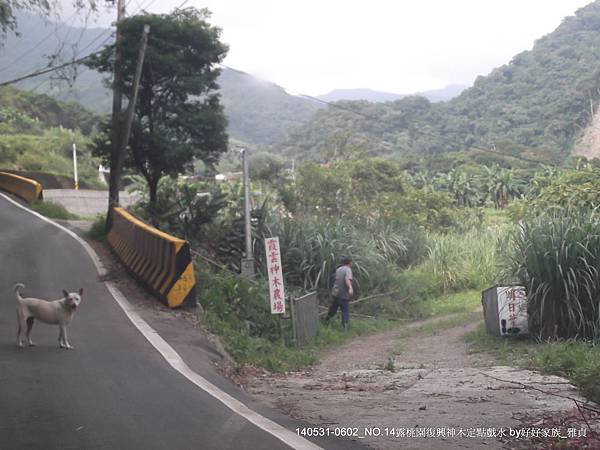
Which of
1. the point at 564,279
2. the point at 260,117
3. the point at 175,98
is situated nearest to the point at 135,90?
the point at 175,98

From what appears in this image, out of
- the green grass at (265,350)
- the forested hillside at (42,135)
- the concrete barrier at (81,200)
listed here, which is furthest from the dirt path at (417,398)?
the forested hillside at (42,135)

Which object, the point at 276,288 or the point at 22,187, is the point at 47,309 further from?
the point at 22,187

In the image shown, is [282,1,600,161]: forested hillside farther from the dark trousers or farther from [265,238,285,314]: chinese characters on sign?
[265,238,285,314]: chinese characters on sign

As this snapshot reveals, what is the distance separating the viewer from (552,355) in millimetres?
11172

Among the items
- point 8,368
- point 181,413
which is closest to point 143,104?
point 8,368

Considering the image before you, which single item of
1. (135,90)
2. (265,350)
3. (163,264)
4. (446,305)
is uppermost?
(135,90)

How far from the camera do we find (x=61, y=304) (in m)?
9.62

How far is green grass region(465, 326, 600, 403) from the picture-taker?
28.3 feet

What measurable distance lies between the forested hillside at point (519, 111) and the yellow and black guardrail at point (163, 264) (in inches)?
681

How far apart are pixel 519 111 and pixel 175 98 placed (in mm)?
22534

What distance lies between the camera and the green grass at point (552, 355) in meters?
8.64

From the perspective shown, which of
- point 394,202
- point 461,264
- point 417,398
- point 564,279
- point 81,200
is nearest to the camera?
point 417,398

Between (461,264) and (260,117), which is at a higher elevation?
(260,117)

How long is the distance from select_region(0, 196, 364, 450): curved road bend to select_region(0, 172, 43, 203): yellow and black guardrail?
882 inches
